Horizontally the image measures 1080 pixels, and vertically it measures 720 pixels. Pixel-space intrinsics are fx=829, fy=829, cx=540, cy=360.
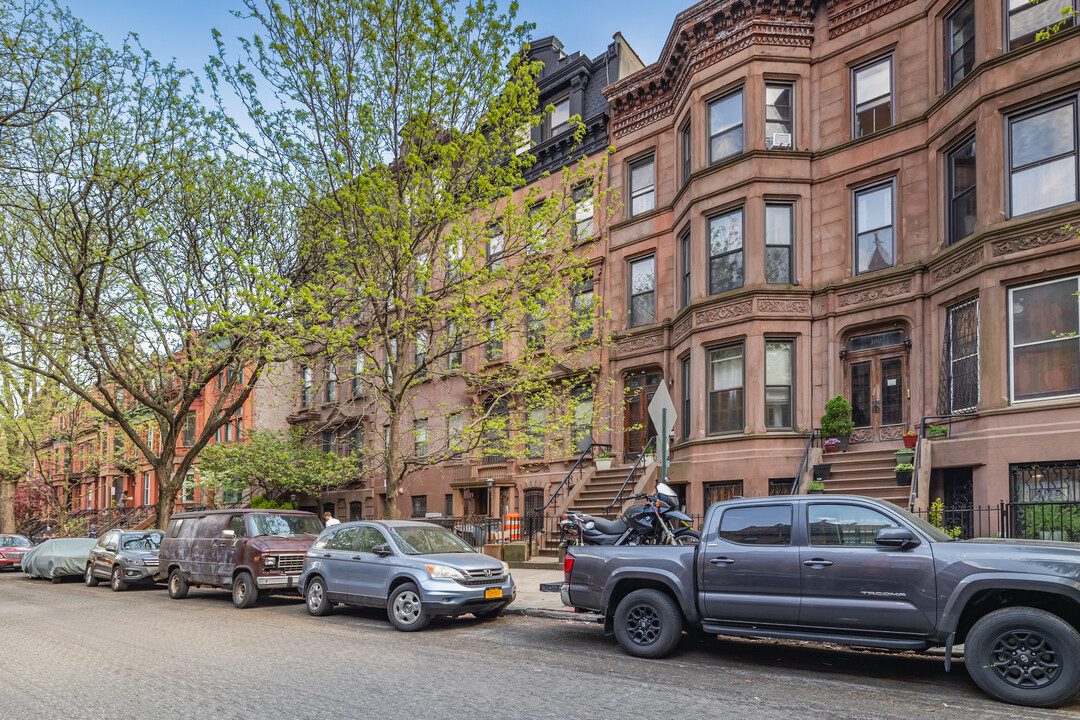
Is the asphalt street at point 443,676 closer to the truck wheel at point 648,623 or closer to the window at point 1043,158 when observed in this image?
the truck wheel at point 648,623

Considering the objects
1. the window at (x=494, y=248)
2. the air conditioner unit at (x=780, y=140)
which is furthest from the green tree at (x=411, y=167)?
the air conditioner unit at (x=780, y=140)

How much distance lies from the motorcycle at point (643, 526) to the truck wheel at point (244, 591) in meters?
7.16

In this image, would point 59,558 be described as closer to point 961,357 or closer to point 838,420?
point 838,420

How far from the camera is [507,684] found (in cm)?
801

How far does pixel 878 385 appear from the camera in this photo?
18.7 meters

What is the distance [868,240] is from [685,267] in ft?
16.2

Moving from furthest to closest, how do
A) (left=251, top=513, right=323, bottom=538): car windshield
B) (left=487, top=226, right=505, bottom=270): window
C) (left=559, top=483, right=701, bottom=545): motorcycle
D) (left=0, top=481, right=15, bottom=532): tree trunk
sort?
(left=0, top=481, right=15, bottom=532): tree trunk
(left=487, top=226, right=505, bottom=270): window
(left=251, top=513, right=323, bottom=538): car windshield
(left=559, top=483, right=701, bottom=545): motorcycle

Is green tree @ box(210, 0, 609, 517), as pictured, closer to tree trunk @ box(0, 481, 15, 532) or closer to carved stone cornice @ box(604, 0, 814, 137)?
carved stone cornice @ box(604, 0, 814, 137)

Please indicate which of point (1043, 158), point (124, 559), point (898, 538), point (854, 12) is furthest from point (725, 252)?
point (124, 559)

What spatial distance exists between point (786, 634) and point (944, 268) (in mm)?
11207

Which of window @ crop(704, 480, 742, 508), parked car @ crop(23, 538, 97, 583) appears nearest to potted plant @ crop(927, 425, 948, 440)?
window @ crop(704, 480, 742, 508)

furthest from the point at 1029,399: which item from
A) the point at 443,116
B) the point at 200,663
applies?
the point at 200,663

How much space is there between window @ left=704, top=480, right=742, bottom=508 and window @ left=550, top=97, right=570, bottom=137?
13.4 meters

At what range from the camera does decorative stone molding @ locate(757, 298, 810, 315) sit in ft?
63.8
